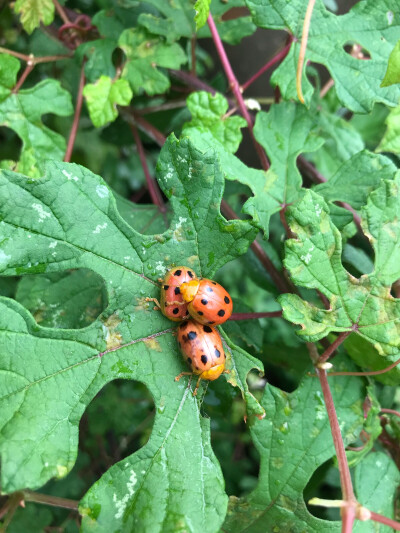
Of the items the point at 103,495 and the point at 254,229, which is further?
the point at 254,229

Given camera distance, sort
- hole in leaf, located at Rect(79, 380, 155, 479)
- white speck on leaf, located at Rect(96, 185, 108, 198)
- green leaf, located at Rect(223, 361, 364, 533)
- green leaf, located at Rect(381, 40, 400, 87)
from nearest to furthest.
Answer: green leaf, located at Rect(381, 40, 400, 87) → white speck on leaf, located at Rect(96, 185, 108, 198) → green leaf, located at Rect(223, 361, 364, 533) → hole in leaf, located at Rect(79, 380, 155, 479)

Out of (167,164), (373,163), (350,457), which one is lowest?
(350,457)

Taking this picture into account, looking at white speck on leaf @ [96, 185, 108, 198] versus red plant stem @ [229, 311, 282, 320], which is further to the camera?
red plant stem @ [229, 311, 282, 320]

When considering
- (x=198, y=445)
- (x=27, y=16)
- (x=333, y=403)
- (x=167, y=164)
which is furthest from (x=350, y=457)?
(x=27, y=16)

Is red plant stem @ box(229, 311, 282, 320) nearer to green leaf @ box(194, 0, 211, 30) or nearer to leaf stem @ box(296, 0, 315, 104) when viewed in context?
leaf stem @ box(296, 0, 315, 104)

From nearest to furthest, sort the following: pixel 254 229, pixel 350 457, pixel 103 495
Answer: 1. pixel 103 495
2. pixel 254 229
3. pixel 350 457

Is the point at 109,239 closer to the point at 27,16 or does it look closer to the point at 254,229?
the point at 254,229

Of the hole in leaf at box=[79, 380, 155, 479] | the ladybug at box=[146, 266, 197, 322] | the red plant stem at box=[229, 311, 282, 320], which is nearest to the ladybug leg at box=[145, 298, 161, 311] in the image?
the ladybug at box=[146, 266, 197, 322]

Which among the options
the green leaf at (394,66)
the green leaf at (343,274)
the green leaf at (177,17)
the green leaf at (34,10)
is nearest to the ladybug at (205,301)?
the green leaf at (343,274)
